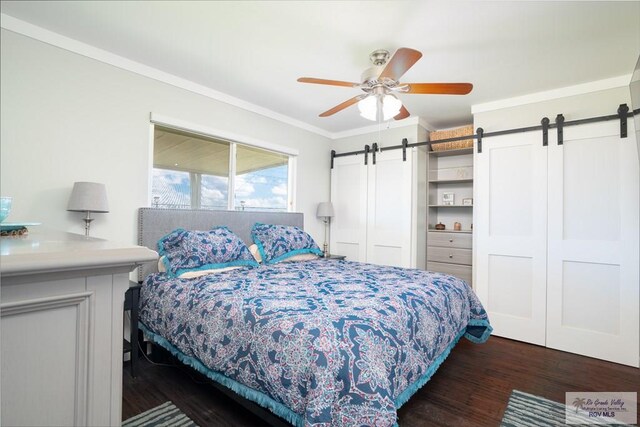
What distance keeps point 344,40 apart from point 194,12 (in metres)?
0.99

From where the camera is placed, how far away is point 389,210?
4062 mm

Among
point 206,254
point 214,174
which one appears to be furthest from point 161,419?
point 214,174

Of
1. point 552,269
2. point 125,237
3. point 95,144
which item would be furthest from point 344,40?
point 552,269

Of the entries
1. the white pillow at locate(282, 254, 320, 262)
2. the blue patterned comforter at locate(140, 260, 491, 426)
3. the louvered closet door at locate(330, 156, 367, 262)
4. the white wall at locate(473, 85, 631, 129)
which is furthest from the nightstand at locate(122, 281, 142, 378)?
the white wall at locate(473, 85, 631, 129)

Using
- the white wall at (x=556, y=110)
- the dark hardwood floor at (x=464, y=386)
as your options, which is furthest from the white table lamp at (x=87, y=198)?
the white wall at (x=556, y=110)

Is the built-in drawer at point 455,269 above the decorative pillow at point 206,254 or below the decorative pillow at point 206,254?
below

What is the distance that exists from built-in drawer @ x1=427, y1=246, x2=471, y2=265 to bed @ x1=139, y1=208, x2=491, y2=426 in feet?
3.68

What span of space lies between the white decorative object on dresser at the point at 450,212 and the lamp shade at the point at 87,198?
11.4 feet

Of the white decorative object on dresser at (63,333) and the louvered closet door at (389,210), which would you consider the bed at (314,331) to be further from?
A: the louvered closet door at (389,210)

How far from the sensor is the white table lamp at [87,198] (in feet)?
7.07

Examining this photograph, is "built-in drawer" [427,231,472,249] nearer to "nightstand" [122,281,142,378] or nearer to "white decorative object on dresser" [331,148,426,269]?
"white decorative object on dresser" [331,148,426,269]

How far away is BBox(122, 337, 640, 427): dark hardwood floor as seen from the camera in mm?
1853

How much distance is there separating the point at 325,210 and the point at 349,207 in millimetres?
383

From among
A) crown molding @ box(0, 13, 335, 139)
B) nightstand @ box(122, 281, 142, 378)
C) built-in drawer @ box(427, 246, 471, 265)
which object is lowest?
nightstand @ box(122, 281, 142, 378)
